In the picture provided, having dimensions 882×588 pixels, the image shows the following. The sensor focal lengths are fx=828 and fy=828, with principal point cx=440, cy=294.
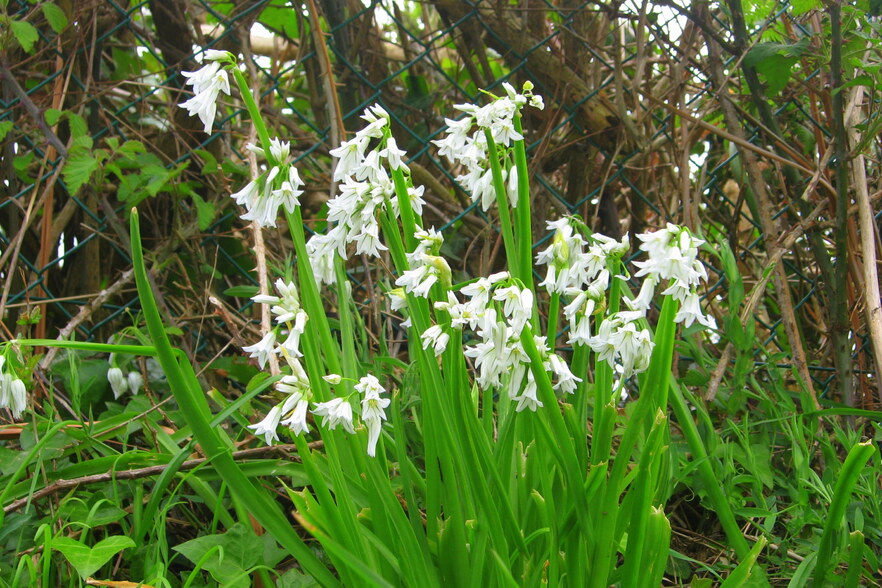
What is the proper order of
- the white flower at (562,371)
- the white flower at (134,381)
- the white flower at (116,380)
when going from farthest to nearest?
the white flower at (134,381) < the white flower at (116,380) < the white flower at (562,371)

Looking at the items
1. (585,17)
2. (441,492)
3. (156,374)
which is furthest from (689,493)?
(585,17)

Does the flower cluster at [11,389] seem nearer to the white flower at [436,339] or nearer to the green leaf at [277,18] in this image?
the white flower at [436,339]

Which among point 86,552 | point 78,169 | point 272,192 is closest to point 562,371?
point 272,192

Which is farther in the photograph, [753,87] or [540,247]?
[540,247]

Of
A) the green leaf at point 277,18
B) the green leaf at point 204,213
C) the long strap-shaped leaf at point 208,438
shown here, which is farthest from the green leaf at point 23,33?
the long strap-shaped leaf at point 208,438

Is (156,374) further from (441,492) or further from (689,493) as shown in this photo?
(689,493)

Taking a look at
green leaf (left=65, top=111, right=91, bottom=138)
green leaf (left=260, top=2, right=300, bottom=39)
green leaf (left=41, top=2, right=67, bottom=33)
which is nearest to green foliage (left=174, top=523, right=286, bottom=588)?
green leaf (left=65, top=111, right=91, bottom=138)
